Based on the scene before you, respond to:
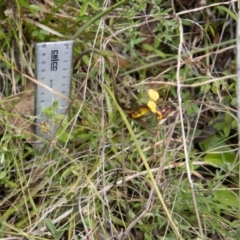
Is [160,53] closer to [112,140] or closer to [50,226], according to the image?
[112,140]

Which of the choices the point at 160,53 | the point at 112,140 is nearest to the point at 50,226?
the point at 112,140

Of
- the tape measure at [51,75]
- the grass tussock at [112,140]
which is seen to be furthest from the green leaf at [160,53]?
the tape measure at [51,75]

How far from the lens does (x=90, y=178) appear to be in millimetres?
1391

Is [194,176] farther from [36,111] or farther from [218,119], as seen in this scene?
[36,111]

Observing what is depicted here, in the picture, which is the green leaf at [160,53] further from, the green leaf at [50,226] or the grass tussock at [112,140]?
the green leaf at [50,226]

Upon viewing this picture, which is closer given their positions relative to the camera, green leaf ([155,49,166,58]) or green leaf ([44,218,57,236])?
green leaf ([44,218,57,236])

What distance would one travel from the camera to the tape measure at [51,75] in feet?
4.54

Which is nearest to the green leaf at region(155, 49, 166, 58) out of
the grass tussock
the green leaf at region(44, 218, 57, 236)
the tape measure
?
the grass tussock

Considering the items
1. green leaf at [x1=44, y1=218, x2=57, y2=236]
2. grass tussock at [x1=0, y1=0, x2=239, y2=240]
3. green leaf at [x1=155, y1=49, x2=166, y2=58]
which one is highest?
green leaf at [x1=155, y1=49, x2=166, y2=58]

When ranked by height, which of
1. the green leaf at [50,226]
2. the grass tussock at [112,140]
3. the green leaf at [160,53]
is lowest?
the green leaf at [50,226]

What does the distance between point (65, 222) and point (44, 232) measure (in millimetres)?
83

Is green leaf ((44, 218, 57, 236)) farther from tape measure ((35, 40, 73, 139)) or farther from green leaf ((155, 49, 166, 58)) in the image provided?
green leaf ((155, 49, 166, 58))

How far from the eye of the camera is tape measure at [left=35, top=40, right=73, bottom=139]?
1.38m

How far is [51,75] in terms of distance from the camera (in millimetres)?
1428
